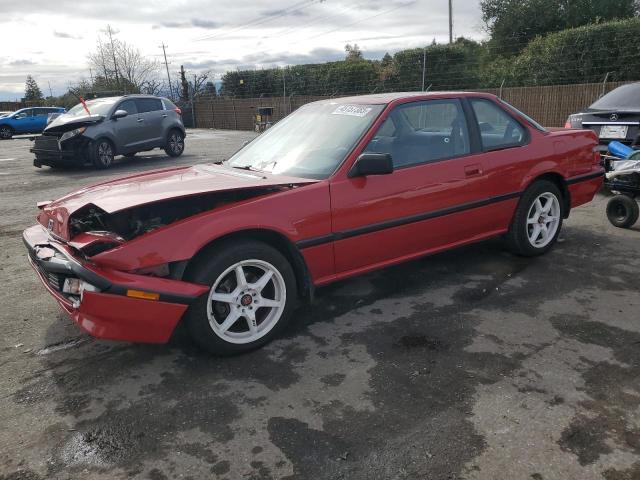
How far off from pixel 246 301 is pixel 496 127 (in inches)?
107

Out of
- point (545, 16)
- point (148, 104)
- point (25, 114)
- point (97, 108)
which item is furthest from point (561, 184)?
point (25, 114)

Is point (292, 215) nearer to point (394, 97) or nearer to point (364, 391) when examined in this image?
point (364, 391)

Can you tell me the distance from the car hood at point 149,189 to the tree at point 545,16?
2354cm

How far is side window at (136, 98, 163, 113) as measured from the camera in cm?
1347

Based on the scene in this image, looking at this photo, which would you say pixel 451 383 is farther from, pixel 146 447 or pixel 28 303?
pixel 28 303

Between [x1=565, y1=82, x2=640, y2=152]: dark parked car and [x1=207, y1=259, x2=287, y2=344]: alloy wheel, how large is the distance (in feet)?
19.1

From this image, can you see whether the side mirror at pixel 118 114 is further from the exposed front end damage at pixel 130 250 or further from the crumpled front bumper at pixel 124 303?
the crumpled front bumper at pixel 124 303

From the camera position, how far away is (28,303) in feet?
13.8

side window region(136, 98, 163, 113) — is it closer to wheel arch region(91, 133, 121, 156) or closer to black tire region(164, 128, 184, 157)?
black tire region(164, 128, 184, 157)

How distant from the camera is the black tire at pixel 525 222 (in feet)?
15.4

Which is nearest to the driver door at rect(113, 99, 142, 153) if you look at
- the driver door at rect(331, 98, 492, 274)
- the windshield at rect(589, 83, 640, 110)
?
the windshield at rect(589, 83, 640, 110)

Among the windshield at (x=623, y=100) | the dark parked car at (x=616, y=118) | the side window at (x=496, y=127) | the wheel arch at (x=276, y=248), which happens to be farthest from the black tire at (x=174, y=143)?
the wheel arch at (x=276, y=248)

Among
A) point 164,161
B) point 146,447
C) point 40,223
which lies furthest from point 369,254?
point 164,161

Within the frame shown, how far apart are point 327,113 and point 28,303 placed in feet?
9.22
